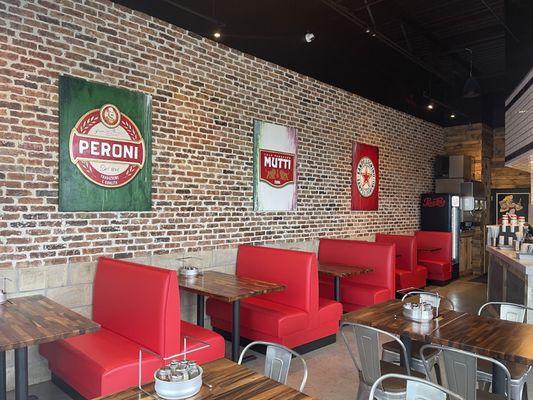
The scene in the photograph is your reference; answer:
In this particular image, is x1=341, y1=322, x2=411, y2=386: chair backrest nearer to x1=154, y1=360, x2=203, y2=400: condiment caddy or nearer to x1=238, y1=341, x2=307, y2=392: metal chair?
x1=238, y1=341, x2=307, y2=392: metal chair

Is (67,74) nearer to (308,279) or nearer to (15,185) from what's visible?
(15,185)

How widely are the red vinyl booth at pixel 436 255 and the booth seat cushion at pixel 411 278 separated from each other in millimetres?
543

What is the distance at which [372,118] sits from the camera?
7949 mm

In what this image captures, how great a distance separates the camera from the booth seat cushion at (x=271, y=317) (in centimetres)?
413

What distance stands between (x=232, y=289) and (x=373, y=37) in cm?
487

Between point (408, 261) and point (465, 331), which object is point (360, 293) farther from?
point (465, 331)

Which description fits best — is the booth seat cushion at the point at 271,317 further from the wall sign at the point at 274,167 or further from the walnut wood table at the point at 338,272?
the wall sign at the point at 274,167

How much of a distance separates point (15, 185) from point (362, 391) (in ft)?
10.5

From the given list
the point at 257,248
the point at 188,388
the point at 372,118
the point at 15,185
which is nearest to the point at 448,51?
the point at 372,118

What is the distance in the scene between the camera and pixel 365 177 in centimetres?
779

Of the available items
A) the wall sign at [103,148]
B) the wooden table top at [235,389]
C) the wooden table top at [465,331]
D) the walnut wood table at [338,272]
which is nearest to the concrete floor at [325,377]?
the walnut wood table at [338,272]

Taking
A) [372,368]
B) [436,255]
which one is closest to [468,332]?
[372,368]

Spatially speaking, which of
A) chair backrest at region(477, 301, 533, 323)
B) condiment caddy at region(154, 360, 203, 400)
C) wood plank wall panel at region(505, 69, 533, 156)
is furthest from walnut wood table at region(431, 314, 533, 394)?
wood plank wall panel at region(505, 69, 533, 156)

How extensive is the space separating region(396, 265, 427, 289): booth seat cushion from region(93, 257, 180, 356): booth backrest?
4.84 metres
